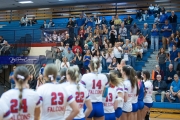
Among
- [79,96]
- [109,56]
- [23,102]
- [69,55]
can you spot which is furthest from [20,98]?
[69,55]

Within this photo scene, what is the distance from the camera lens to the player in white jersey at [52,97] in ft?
13.3

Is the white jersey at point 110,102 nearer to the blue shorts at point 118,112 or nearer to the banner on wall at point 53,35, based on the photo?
the blue shorts at point 118,112

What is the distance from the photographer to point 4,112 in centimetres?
348

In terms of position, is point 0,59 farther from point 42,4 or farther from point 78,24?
point 42,4

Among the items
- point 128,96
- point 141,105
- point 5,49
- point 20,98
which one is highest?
point 5,49

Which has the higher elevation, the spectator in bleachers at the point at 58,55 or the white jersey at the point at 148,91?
the spectator in bleachers at the point at 58,55

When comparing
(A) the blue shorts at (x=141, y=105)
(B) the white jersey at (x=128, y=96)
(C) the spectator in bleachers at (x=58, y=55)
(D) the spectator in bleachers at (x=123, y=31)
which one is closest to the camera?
(B) the white jersey at (x=128, y=96)

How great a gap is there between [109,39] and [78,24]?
11.3 feet

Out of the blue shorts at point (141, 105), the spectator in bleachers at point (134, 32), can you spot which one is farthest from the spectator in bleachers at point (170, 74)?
the blue shorts at point (141, 105)

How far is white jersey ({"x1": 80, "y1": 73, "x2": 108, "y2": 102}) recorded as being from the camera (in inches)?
225

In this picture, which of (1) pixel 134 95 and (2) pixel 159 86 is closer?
(1) pixel 134 95

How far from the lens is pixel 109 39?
16234 millimetres

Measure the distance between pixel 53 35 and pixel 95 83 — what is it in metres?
12.9

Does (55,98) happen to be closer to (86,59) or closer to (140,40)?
(86,59)
